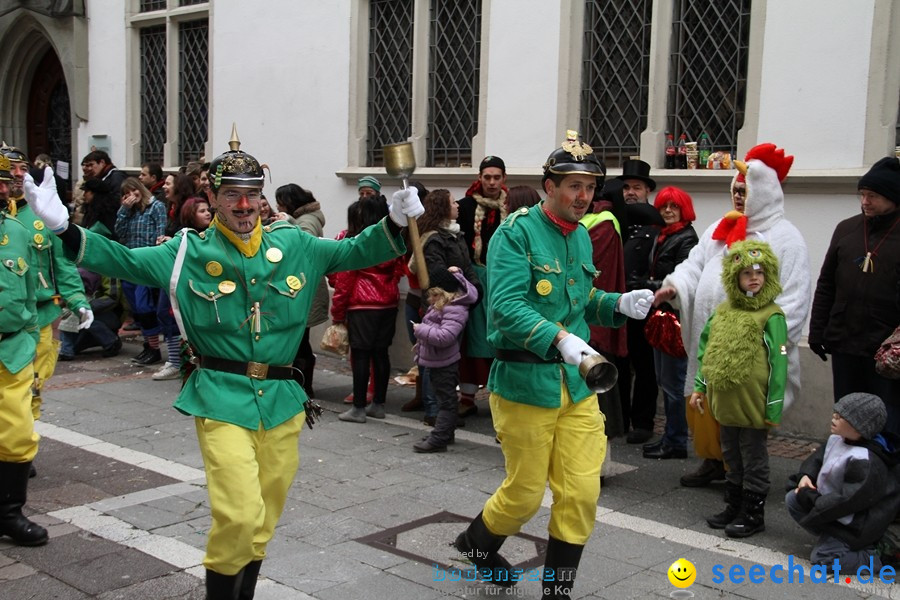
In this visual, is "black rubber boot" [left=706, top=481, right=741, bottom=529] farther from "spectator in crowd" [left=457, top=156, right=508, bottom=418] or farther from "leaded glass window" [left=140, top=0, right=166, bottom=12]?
"leaded glass window" [left=140, top=0, right=166, bottom=12]

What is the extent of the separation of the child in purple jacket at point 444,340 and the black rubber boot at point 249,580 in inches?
129

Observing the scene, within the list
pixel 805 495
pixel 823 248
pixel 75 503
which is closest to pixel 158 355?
pixel 75 503

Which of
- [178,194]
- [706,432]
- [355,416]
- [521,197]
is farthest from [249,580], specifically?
[178,194]

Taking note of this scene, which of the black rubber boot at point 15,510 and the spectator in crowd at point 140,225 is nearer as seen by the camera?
the black rubber boot at point 15,510

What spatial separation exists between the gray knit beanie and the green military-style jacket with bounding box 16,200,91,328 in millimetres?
4193

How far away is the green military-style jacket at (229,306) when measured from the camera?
13.1ft

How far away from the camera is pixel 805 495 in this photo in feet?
17.1

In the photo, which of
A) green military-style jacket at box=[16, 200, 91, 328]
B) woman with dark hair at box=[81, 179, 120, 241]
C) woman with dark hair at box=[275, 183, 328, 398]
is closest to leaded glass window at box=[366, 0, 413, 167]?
woman with dark hair at box=[275, 183, 328, 398]

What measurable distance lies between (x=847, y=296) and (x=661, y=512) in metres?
1.75

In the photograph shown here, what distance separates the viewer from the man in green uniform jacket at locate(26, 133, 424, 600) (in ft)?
12.8

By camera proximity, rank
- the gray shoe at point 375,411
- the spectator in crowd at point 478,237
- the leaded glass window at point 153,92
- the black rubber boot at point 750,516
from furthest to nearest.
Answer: the leaded glass window at point 153,92 → the gray shoe at point 375,411 → the spectator in crowd at point 478,237 → the black rubber boot at point 750,516

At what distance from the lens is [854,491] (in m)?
4.99

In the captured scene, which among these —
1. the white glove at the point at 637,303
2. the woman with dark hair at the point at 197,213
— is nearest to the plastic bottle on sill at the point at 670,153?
the woman with dark hair at the point at 197,213

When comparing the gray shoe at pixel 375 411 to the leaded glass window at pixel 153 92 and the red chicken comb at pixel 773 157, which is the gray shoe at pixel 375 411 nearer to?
the red chicken comb at pixel 773 157
